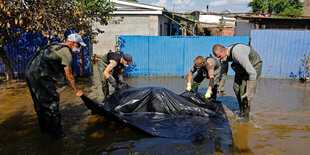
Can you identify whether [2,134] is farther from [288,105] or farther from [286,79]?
[286,79]

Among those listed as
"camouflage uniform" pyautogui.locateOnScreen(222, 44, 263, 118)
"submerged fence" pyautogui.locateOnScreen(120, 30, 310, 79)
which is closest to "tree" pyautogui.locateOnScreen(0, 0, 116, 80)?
"submerged fence" pyautogui.locateOnScreen(120, 30, 310, 79)

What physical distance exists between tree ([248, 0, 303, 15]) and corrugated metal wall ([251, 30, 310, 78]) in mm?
23177

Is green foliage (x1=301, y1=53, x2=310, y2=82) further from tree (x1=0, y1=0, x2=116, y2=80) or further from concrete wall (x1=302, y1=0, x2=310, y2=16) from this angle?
concrete wall (x1=302, y1=0, x2=310, y2=16)

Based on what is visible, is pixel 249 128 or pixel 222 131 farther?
pixel 249 128

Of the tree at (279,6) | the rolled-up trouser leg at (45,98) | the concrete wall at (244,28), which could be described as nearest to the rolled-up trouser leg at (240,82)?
the rolled-up trouser leg at (45,98)

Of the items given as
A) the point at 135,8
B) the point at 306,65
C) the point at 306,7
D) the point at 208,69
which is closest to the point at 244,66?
the point at 208,69

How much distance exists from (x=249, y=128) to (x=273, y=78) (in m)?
5.39

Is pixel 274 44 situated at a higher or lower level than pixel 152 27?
lower

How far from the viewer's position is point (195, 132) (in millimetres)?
3402

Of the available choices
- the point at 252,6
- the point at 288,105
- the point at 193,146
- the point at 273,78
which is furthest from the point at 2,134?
the point at 252,6

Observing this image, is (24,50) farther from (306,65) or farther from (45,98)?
(306,65)

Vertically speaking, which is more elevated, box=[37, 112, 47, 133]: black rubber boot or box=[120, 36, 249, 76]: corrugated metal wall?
box=[120, 36, 249, 76]: corrugated metal wall

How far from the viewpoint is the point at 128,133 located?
346cm

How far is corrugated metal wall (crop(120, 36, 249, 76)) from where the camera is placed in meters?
8.30
